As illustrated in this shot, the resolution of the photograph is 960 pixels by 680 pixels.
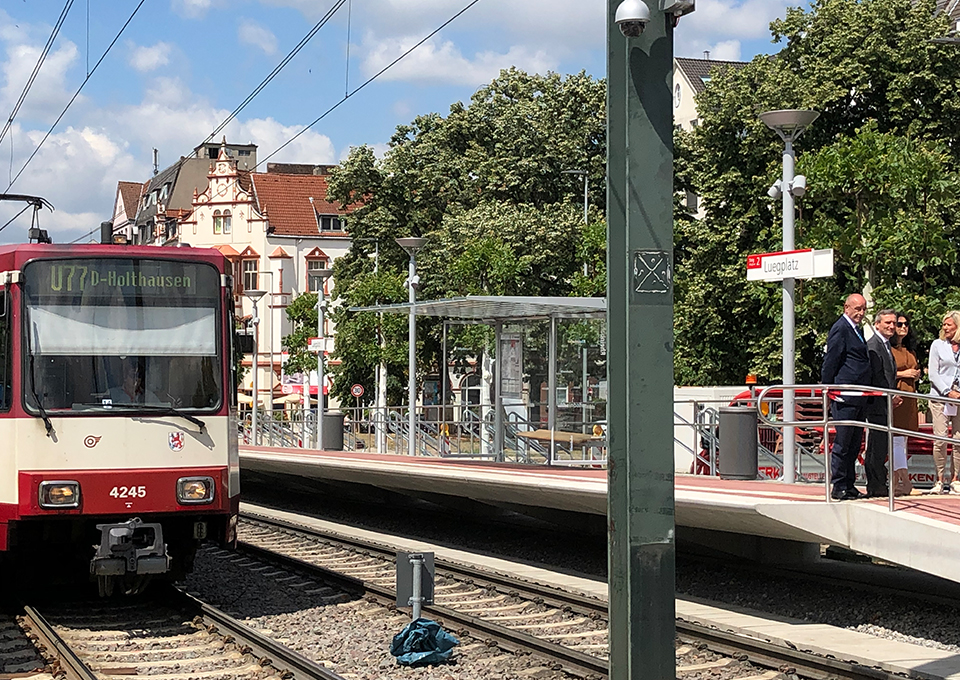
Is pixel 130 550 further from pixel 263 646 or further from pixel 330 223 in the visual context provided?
pixel 330 223

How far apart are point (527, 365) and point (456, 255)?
26.9 meters

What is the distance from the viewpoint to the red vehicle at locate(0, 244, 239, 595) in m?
10.7

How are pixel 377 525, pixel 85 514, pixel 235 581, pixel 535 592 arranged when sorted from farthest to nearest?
pixel 377 525
pixel 235 581
pixel 535 592
pixel 85 514

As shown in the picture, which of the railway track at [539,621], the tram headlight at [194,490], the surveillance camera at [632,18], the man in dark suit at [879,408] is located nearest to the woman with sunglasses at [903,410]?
the man in dark suit at [879,408]

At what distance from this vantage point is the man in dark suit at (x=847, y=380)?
35.2 ft

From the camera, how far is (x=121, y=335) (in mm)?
11062

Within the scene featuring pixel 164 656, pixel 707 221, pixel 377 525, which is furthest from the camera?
pixel 707 221

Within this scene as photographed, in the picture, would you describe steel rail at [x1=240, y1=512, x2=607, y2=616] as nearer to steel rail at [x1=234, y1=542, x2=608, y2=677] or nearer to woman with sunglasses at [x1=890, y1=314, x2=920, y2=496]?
steel rail at [x1=234, y1=542, x2=608, y2=677]

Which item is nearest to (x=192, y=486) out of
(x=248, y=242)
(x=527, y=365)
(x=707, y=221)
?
(x=527, y=365)

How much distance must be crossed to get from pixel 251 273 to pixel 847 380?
252 feet

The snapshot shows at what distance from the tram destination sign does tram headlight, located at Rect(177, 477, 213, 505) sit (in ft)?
19.2

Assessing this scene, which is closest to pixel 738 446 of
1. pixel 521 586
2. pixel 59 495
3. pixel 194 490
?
pixel 521 586

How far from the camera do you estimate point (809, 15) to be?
Answer: 39188 mm

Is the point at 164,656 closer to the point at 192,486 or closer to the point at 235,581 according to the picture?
the point at 192,486
